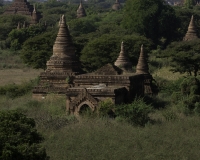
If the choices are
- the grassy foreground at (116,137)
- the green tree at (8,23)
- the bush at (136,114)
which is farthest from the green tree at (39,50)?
the green tree at (8,23)

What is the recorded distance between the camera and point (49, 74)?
91.2ft

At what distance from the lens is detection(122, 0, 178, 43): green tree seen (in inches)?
2329

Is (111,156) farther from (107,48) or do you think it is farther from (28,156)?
(107,48)

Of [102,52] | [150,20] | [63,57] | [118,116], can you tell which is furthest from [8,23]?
[118,116]

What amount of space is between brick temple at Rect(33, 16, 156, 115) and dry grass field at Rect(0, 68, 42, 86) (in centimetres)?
1219

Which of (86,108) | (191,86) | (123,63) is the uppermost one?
(123,63)

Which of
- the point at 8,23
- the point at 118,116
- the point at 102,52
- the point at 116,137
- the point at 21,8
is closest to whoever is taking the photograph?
the point at 116,137

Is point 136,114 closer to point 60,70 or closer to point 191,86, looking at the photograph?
point 191,86

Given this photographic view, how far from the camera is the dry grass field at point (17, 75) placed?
4194 cm

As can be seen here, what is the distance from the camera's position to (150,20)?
5981 cm

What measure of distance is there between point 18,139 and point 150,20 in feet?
157

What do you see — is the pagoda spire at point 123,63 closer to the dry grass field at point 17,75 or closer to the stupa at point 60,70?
the stupa at point 60,70

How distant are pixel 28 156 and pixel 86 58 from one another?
87.3ft

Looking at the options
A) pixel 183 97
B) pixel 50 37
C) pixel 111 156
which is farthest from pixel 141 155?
pixel 50 37
